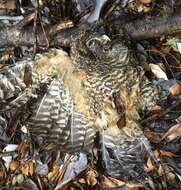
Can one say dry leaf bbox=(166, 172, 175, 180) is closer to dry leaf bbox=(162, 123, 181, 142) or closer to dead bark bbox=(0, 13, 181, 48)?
dry leaf bbox=(162, 123, 181, 142)

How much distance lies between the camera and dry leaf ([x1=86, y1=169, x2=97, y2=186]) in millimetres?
2117

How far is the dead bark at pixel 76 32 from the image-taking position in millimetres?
1886

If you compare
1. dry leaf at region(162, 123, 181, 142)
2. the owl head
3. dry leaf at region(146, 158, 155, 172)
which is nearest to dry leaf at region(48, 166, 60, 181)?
dry leaf at region(146, 158, 155, 172)

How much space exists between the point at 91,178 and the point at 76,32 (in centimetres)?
72

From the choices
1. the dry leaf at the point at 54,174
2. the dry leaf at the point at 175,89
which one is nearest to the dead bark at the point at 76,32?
the dry leaf at the point at 175,89

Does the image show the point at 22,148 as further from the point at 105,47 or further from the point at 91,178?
the point at 105,47

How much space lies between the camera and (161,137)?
208cm

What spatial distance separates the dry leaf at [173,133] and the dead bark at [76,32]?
0.45 meters

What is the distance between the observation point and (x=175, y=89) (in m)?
2.04

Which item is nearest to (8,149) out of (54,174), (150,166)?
(54,174)

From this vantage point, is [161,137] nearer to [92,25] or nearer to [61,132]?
[61,132]

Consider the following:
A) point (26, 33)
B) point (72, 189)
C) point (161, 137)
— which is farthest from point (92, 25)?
point (72, 189)

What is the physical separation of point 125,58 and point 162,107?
352 millimetres

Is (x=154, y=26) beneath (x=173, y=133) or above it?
above
